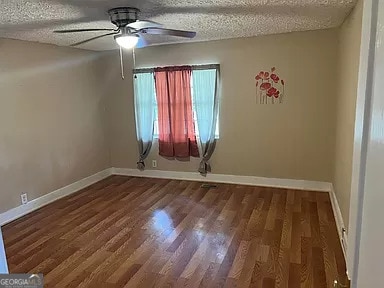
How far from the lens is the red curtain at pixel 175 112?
15.9 ft

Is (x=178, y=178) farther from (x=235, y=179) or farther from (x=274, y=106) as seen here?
(x=274, y=106)

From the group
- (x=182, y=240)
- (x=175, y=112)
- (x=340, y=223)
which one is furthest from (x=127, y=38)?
(x=340, y=223)

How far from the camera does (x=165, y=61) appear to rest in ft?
16.2

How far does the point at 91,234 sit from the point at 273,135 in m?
2.86

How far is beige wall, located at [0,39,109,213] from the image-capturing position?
3.71 metres

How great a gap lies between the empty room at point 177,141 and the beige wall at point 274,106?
18 mm

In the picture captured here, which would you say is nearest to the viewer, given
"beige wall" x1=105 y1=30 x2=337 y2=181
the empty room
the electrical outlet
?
the empty room

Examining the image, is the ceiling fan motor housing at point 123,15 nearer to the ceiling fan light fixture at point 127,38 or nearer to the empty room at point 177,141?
the empty room at point 177,141

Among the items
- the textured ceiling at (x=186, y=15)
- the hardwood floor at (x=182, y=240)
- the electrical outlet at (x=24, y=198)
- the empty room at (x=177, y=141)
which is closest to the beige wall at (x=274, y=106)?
the empty room at (x=177, y=141)

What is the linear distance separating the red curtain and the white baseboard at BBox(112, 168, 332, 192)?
→ 38 cm

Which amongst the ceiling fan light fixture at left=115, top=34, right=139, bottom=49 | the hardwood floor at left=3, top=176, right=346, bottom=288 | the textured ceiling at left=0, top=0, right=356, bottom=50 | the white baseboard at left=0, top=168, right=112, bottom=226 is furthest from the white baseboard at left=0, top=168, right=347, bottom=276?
the ceiling fan light fixture at left=115, top=34, right=139, bottom=49

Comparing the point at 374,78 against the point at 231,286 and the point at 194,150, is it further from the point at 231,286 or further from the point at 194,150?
the point at 194,150

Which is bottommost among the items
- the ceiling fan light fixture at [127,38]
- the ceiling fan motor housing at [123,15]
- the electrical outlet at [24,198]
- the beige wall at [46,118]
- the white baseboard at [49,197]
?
the white baseboard at [49,197]

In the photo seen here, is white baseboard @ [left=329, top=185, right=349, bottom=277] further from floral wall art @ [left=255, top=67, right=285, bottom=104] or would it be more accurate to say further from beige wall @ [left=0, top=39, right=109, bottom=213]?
beige wall @ [left=0, top=39, right=109, bottom=213]
